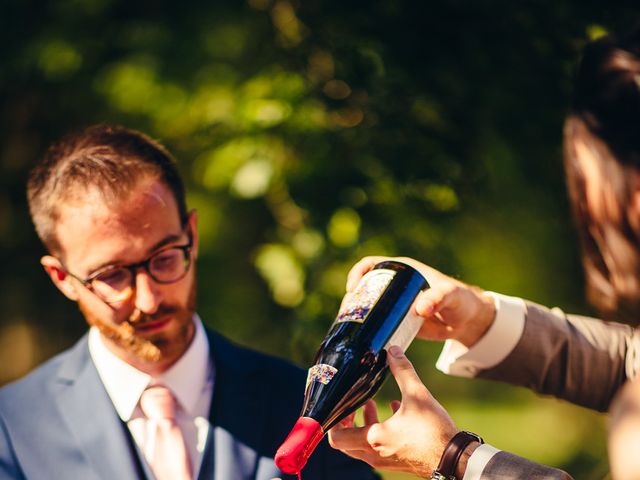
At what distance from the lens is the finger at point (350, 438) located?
80.2 inches

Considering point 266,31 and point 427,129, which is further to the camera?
point 266,31

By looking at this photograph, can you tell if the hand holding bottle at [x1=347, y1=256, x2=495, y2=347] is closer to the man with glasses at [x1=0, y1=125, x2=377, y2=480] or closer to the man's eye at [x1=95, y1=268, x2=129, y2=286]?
the man with glasses at [x1=0, y1=125, x2=377, y2=480]

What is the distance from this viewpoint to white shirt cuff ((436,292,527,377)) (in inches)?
103

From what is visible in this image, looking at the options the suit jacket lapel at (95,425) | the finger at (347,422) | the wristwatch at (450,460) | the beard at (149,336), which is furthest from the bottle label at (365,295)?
the suit jacket lapel at (95,425)

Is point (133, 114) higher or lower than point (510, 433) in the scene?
higher

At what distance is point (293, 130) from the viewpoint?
149 inches

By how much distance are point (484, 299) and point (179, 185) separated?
48.7 inches

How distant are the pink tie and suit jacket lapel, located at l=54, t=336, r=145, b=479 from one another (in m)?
0.07

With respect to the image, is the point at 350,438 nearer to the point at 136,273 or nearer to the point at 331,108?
the point at 136,273

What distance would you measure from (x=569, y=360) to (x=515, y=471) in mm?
798

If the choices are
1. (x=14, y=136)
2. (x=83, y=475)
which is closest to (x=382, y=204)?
(x=83, y=475)

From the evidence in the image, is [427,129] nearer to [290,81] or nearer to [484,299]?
[290,81]

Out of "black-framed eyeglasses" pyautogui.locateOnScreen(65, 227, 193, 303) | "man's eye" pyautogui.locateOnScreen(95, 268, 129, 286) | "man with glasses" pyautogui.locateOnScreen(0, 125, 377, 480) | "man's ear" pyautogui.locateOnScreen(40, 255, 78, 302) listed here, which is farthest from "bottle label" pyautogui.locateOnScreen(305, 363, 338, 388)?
"man's ear" pyautogui.locateOnScreen(40, 255, 78, 302)

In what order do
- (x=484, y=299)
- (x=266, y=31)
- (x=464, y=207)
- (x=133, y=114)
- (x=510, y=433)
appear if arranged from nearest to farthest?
(x=484, y=299)
(x=464, y=207)
(x=266, y=31)
(x=133, y=114)
(x=510, y=433)
